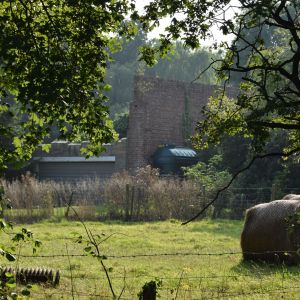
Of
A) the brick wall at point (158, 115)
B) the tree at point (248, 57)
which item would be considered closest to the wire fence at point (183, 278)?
the tree at point (248, 57)

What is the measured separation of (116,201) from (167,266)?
42.1 ft

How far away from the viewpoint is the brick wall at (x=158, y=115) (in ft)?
106

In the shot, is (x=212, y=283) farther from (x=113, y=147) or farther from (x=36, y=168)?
(x=36, y=168)

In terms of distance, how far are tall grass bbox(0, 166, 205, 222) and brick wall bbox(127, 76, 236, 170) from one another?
6.63 metres

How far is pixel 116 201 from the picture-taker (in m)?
25.0

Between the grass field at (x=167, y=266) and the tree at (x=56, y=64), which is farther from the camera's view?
the grass field at (x=167, y=266)

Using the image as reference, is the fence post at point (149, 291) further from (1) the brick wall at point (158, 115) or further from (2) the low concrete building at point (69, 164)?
(2) the low concrete building at point (69, 164)

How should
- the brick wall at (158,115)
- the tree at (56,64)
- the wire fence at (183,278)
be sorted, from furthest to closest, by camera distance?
the brick wall at (158,115) → the wire fence at (183,278) → the tree at (56,64)

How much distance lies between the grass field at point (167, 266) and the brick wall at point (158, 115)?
36.4ft

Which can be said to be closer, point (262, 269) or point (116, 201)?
point (262, 269)

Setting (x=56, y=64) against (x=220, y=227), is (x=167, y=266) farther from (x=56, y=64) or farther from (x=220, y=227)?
(x=220, y=227)

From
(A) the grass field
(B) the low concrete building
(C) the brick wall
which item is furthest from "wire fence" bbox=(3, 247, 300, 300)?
(B) the low concrete building

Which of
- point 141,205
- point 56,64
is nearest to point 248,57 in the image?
point 56,64

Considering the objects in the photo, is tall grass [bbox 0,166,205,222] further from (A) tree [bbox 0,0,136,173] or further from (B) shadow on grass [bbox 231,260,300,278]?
→ (A) tree [bbox 0,0,136,173]
